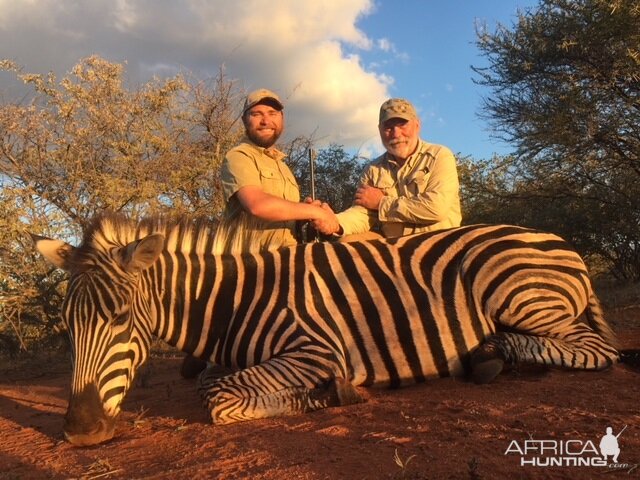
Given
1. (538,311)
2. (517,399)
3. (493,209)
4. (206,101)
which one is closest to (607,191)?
(493,209)

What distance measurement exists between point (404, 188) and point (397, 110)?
656mm

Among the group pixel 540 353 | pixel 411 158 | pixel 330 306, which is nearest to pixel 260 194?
pixel 330 306

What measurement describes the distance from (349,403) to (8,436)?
6.79 feet

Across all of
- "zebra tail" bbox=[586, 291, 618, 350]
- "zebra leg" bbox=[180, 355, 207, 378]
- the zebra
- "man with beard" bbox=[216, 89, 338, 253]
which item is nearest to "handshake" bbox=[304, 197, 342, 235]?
"man with beard" bbox=[216, 89, 338, 253]

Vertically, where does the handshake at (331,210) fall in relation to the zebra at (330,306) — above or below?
above

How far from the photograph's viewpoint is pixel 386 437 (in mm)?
2252

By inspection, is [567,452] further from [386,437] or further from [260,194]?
[260,194]

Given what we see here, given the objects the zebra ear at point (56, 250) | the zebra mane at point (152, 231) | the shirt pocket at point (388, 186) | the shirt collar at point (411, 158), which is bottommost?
the zebra ear at point (56, 250)

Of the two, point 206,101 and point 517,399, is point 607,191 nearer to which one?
point 206,101

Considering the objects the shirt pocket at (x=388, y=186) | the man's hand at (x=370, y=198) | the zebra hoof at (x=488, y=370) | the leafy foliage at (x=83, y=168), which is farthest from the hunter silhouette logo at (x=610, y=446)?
the leafy foliage at (x=83, y=168)

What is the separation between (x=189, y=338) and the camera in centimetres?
333

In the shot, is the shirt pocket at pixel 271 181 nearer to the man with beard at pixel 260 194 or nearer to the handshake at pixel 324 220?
the man with beard at pixel 260 194

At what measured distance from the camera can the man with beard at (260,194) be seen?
3670 mm

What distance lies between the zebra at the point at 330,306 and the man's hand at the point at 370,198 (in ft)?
2.85
